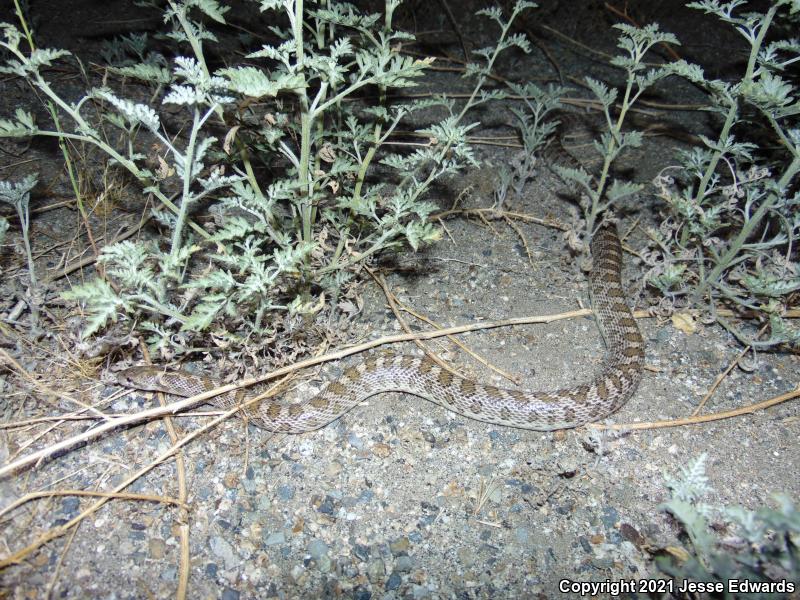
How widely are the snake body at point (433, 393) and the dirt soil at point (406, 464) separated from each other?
105 millimetres

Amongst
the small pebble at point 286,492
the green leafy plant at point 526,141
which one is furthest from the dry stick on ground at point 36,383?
the green leafy plant at point 526,141

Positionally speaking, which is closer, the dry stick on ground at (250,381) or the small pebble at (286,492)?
the dry stick on ground at (250,381)

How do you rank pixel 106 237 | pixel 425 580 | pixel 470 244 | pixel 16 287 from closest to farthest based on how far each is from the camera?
1. pixel 425 580
2. pixel 16 287
3. pixel 106 237
4. pixel 470 244

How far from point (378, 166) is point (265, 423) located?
333cm

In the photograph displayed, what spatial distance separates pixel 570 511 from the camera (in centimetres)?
388

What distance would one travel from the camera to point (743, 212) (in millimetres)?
4941

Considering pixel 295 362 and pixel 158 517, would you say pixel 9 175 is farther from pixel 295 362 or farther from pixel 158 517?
pixel 158 517

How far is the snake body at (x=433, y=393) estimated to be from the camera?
14.3 feet

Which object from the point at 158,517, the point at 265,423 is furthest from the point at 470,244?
the point at 158,517

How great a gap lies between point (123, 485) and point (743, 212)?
546cm

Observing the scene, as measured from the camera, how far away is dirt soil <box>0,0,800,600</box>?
351cm

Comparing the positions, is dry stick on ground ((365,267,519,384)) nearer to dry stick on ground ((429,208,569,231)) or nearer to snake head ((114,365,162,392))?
dry stick on ground ((429,208,569,231))

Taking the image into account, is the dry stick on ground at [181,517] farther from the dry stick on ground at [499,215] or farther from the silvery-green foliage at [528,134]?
the silvery-green foliage at [528,134]

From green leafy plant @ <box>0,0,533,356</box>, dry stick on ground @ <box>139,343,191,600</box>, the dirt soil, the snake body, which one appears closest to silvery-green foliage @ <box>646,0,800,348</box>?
the dirt soil
